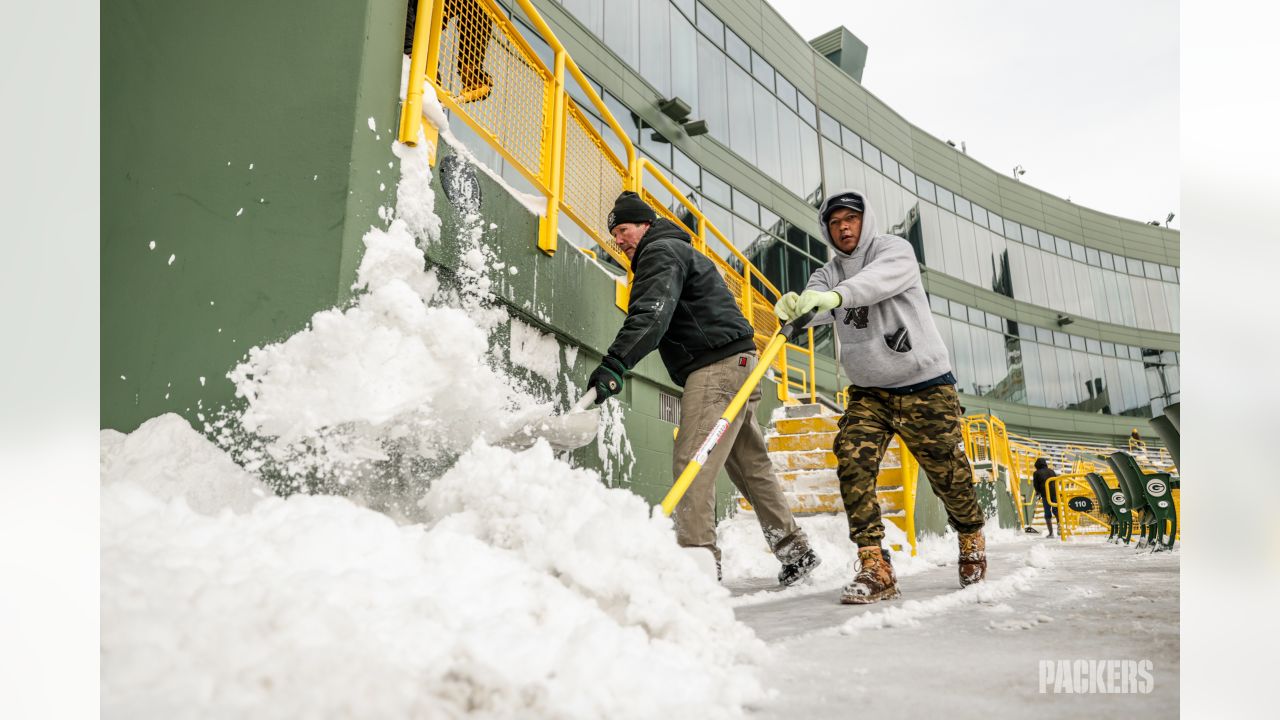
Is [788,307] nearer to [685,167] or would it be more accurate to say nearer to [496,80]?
[496,80]

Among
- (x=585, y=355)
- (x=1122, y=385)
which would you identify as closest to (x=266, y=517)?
(x=585, y=355)

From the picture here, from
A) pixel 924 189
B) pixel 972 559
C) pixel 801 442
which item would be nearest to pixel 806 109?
pixel 924 189

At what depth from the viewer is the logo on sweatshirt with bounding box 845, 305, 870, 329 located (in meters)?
3.04

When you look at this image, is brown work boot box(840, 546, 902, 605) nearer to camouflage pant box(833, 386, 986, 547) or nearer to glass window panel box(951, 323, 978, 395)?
camouflage pant box(833, 386, 986, 547)

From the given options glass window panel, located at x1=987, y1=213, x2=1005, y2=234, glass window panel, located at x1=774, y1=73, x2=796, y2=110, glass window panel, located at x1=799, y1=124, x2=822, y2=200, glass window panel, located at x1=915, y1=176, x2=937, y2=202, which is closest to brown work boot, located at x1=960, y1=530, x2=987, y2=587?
glass window panel, located at x1=799, y1=124, x2=822, y2=200

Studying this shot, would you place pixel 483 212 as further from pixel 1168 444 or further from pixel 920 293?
pixel 1168 444

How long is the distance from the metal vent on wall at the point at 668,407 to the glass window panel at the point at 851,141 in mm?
16274

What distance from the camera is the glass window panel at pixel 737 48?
15062mm

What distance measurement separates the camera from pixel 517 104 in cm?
341

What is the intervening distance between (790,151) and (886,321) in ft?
51.2

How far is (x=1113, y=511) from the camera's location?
6473mm

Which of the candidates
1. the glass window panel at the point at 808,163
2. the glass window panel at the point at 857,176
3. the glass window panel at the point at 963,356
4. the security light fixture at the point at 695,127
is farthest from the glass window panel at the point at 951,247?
the security light fixture at the point at 695,127

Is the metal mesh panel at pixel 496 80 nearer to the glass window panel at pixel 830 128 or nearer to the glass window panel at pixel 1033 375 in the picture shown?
the glass window panel at pixel 830 128

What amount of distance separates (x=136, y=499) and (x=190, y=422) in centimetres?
52
